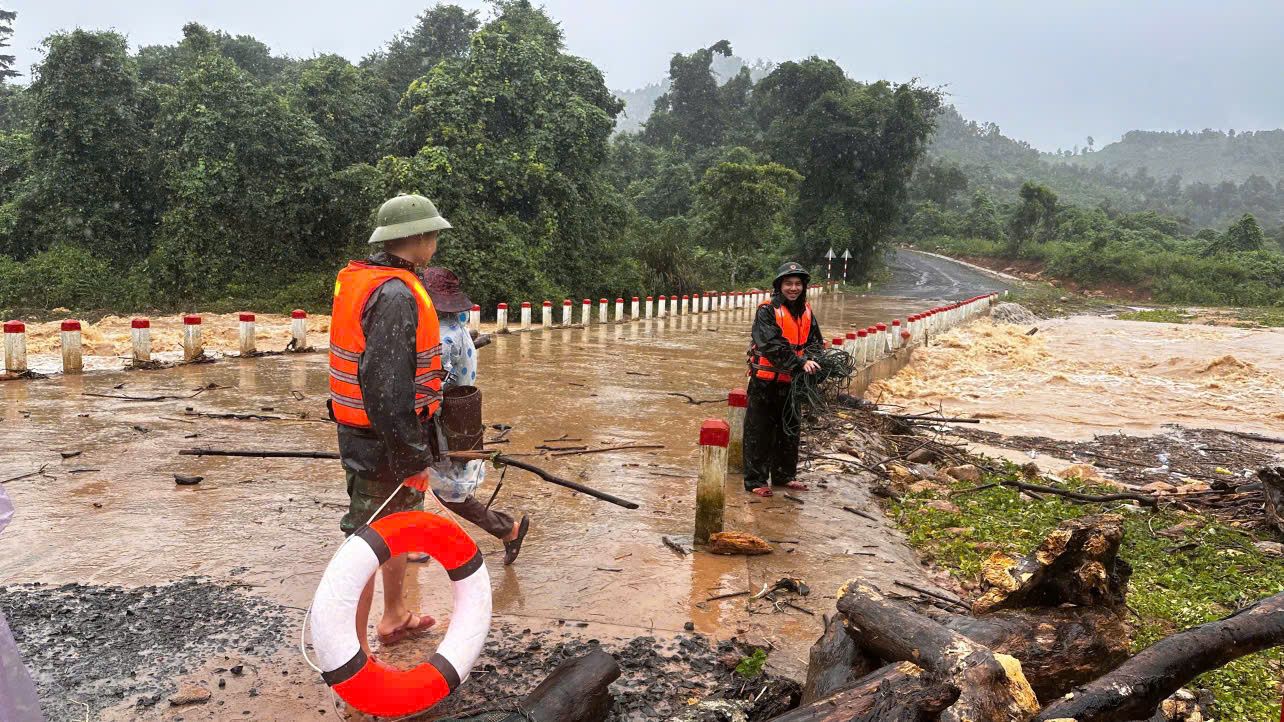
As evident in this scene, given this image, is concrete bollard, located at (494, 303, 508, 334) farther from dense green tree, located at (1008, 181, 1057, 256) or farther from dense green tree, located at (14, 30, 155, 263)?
dense green tree, located at (1008, 181, 1057, 256)

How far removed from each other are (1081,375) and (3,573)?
17246mm

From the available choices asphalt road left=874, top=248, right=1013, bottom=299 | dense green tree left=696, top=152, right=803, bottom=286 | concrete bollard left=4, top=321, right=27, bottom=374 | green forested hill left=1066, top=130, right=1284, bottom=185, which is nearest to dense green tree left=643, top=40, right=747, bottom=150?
asphalt road left=874, top=248, right=1013, bottom=299

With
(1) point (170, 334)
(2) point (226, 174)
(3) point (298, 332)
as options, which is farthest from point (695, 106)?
(3) point (298, 332)

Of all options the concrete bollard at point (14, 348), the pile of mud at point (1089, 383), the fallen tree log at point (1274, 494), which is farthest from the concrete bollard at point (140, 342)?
the fallen tree log at point (1274, 494)

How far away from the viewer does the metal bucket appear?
397 centimetres

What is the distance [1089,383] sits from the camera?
15562 millimetres

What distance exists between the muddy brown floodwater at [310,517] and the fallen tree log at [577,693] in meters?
0.78

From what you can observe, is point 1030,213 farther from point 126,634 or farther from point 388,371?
point 126,634

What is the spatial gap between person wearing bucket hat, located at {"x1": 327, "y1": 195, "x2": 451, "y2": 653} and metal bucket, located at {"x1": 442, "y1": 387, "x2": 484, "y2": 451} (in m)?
0.21

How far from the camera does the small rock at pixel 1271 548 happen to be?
574 cm

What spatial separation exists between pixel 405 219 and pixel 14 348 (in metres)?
9.83

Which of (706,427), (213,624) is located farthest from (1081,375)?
(213,624)

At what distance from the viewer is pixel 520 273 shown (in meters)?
21.5

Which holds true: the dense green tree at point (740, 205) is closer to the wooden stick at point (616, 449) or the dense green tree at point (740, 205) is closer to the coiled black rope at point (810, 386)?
the wooden stick at point (616, 449)
